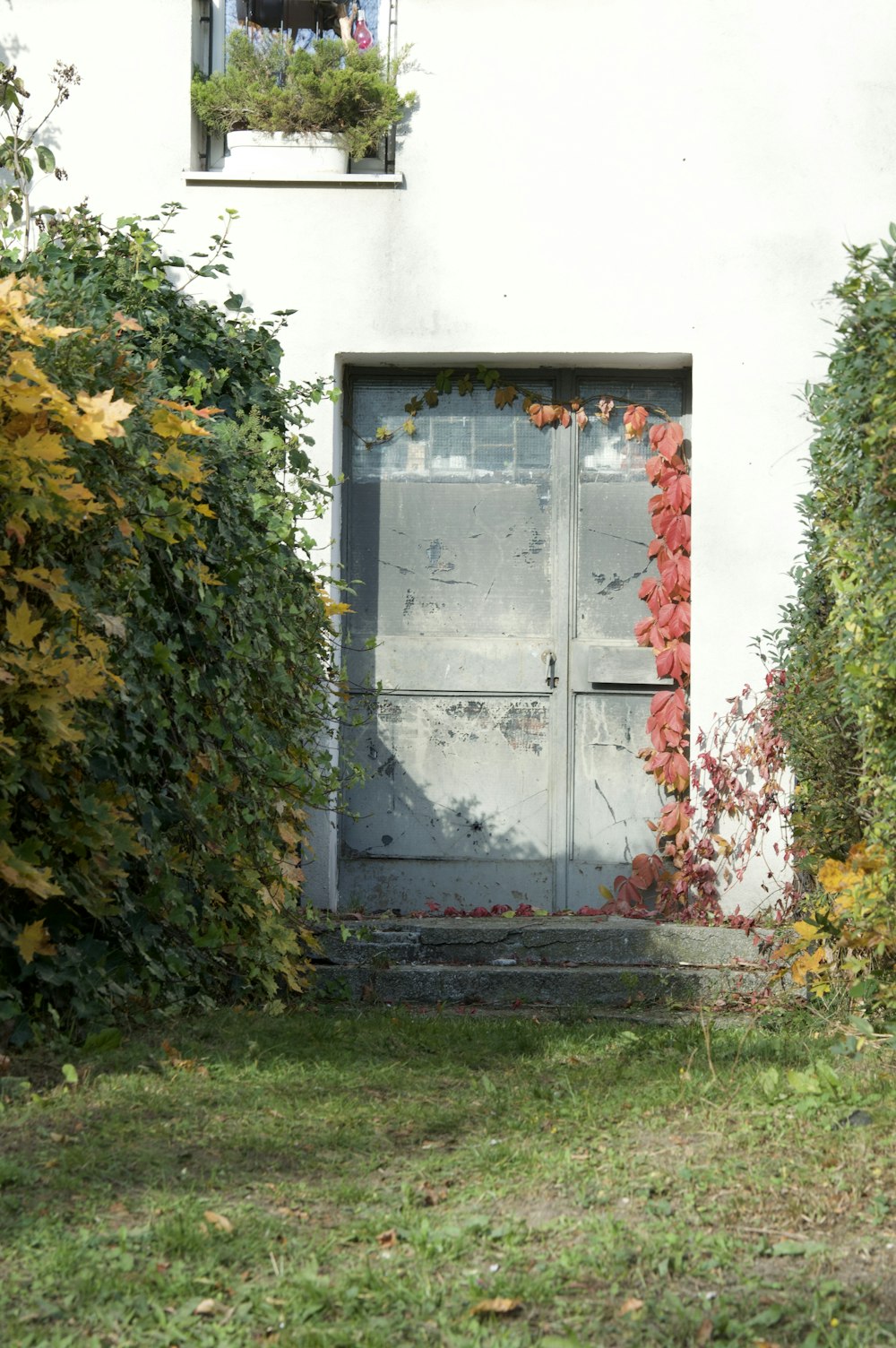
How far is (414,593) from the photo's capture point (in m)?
7.21

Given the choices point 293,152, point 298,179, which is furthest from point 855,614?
point 293,152

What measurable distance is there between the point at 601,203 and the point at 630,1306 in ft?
18.2

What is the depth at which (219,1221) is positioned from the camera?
2826mm

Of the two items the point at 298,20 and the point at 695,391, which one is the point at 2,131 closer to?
the point at 298,20

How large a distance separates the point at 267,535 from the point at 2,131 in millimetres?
3112

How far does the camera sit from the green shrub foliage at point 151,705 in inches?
145

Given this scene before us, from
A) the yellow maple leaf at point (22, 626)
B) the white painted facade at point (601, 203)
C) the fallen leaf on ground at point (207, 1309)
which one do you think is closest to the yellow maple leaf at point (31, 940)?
the yellow maple leaf at point (22, 626)

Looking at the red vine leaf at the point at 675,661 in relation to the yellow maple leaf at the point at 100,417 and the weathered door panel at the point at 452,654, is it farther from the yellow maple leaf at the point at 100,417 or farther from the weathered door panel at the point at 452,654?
the yellow maple leaf at the point at 100,417

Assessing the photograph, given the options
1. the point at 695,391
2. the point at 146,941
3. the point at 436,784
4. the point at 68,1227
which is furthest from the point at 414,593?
the point at 68,1227

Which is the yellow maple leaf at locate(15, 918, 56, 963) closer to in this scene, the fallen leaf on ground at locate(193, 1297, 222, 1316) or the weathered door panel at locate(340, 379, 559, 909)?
the fallen leaf on ground at locate(193, 1297, 222, 1316)

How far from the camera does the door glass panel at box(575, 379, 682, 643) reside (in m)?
7.16

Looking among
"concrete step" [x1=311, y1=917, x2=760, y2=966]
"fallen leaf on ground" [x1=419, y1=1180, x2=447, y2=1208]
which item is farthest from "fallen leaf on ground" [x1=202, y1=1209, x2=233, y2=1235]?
"concrete step" [x1=311, y1=917, x2=760, y2=966]

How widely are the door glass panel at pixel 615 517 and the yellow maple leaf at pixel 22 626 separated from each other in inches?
159

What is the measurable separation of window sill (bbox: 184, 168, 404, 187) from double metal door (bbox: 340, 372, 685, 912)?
3.08 feet
